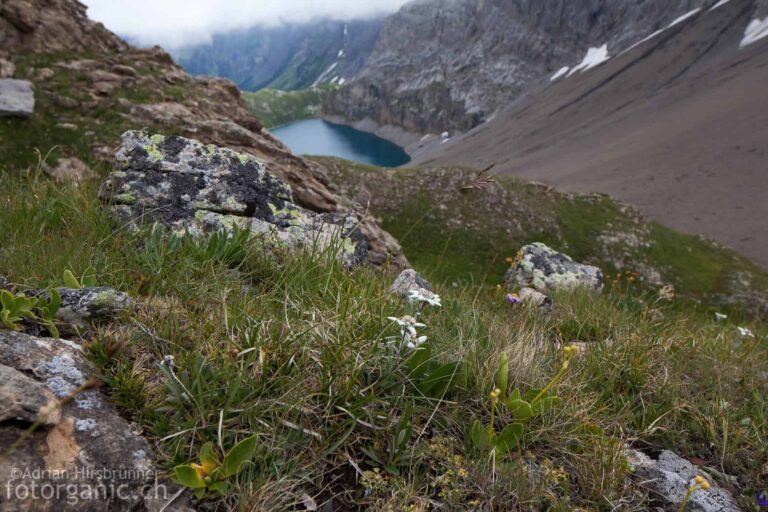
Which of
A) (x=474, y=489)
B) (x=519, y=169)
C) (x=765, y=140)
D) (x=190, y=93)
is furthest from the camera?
(x=519, y=169)

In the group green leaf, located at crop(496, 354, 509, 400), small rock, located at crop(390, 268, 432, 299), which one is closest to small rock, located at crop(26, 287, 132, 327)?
small rock, located at crop(390, 268, 432, 299)

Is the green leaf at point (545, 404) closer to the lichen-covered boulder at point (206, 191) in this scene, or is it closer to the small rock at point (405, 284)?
the small rock at point (405, 284)

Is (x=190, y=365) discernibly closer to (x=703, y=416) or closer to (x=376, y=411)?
(x=376, y=411)

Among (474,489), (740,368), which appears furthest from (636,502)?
(740,368)

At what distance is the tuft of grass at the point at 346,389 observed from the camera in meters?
2.36

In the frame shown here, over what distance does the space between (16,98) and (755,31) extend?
635 ft

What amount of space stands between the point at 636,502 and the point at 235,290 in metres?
3.23

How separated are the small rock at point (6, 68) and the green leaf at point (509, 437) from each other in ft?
94.6

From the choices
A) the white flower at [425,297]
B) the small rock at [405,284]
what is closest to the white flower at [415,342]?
the white flower at [425,297]

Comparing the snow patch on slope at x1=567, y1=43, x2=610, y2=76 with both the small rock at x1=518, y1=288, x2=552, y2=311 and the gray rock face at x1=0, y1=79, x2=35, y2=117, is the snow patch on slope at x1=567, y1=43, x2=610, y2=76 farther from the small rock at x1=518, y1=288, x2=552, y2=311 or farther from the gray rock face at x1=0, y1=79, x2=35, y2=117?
the small rock at x1=518, y1=288, x2=552, y2=311

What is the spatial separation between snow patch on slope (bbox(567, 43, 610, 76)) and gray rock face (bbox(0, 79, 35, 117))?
7977 inches

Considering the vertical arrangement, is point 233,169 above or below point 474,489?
above

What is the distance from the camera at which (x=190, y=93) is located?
25.7 meters

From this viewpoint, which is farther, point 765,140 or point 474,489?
point 765,140
